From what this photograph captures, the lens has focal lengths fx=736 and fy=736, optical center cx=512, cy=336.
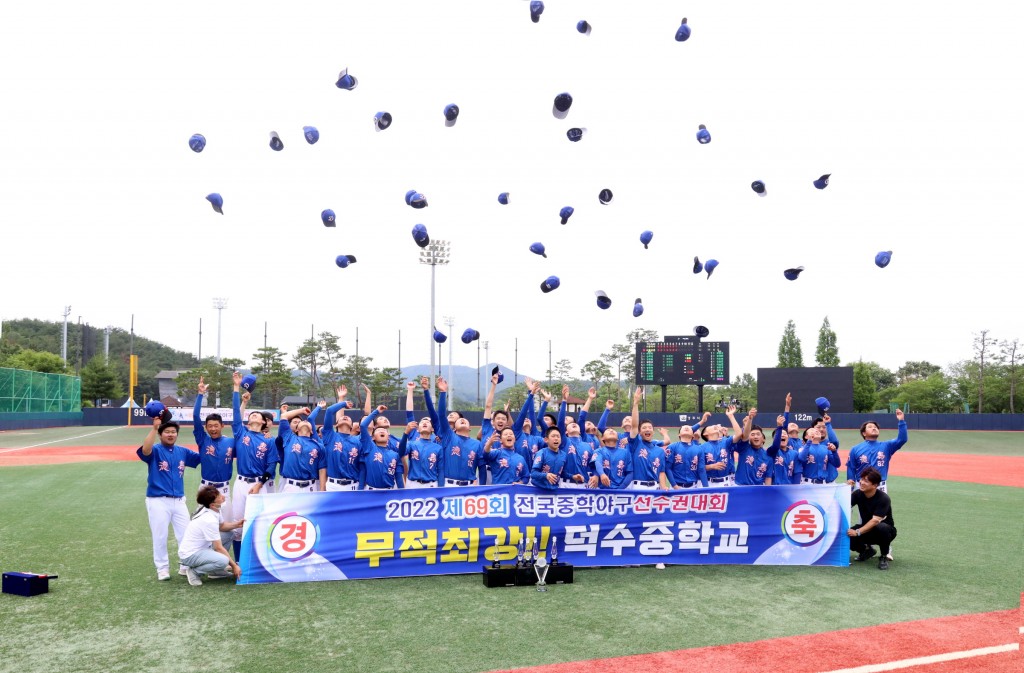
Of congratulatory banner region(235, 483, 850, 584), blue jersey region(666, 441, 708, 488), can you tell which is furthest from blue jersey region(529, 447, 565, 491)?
blue jersey region(666, 441, 708, 488)

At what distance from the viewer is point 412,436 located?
9734 mm

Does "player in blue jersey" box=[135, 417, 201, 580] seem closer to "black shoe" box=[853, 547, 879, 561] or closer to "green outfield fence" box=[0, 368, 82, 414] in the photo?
"black shoe" box=[853, 547, 879, 561]

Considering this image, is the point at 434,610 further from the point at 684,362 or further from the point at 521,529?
the point at 684,362

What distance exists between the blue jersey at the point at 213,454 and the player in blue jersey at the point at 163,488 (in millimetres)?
252

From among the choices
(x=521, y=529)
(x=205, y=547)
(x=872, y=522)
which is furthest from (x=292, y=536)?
(x=872, y=522)

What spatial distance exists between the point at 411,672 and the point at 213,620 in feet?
7.14

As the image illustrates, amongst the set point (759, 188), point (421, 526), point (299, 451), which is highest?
point (759, 188)

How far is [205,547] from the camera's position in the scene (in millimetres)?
7426

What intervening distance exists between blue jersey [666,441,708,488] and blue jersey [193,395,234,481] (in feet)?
17.2

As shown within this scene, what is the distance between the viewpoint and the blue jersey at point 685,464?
30.3 feet

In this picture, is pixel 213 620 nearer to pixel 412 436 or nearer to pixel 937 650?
pixel 412 436

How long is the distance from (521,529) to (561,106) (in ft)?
18.4

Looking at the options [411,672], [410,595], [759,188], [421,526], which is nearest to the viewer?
[411,672]

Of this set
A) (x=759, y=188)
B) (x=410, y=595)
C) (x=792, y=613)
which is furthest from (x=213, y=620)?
(x=759, y=188)
